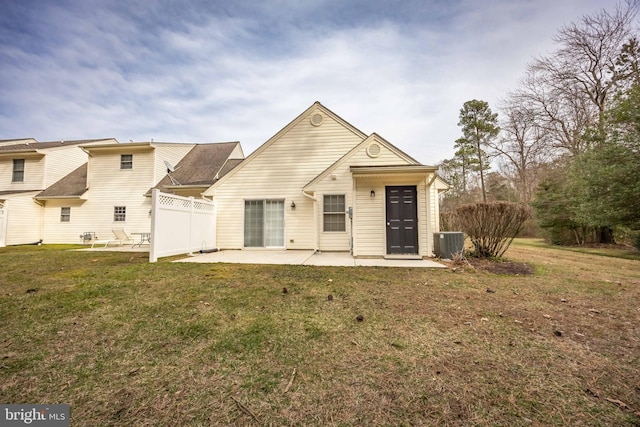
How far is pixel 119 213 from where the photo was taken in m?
14.7

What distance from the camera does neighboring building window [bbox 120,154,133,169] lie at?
15016mm

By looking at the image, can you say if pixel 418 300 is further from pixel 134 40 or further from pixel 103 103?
pixel 103 103

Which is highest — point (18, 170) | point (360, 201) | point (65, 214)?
point (18, 170)

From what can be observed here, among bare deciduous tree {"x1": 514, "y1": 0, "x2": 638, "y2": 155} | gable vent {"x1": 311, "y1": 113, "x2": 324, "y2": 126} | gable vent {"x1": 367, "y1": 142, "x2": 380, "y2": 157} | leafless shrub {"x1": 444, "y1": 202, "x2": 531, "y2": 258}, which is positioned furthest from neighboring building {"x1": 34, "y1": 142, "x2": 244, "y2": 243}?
bare deciduous tree {"x1": 514, "y1": 0, "x2": 638, "y2": 155}

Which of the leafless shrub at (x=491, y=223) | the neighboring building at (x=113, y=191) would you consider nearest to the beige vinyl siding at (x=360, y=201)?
the leafless shrub at (x=491, y=223)

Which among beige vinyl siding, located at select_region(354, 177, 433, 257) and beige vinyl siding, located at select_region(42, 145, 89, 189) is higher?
beige vinyl siding, located at select_region(42, 145, 89, 189)

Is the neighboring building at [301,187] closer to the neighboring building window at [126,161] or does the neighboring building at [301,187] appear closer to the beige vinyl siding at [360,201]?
the beige vinyl siding at [360,201]

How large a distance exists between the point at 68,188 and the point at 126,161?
13.5 ft

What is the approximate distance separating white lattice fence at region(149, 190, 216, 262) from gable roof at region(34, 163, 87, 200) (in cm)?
1008

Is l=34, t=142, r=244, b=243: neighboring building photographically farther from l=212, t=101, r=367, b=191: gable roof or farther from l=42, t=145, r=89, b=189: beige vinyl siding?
l=212, t=101, r=367, b=191: gable roof

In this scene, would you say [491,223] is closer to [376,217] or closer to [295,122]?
[376,217]

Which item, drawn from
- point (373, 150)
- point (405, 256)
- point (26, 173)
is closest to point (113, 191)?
point (26, 173)

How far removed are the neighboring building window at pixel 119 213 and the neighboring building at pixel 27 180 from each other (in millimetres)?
4587

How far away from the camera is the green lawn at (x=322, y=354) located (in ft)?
5.57
